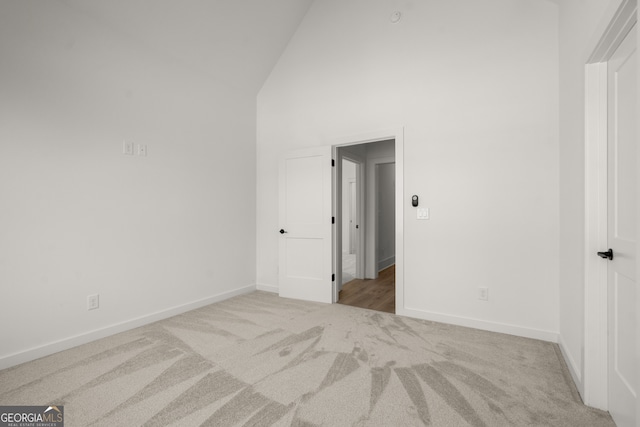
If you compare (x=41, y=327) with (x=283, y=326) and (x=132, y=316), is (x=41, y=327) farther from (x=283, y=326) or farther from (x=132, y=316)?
(x=283, y=326)

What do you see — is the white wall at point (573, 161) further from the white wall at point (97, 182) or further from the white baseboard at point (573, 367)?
the white wall at point (97, 182)

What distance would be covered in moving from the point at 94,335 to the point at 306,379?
2.04m

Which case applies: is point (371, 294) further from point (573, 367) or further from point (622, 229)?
point (622, 229)

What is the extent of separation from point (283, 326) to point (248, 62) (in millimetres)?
3329

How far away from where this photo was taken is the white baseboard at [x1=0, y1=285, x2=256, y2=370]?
2.21m

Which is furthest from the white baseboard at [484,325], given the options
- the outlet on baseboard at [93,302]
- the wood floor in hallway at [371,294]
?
the outlet on baseboard at [93,302]

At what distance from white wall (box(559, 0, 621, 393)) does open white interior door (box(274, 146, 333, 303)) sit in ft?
7.42

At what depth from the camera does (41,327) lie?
2346mm

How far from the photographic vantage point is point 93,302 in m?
2.65

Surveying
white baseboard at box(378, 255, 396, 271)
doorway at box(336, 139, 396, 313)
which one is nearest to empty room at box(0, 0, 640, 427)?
doorway at box(336, 139, 396, 313)

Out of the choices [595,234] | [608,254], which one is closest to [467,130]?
[595,234]

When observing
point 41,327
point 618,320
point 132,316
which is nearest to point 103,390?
point 41,327

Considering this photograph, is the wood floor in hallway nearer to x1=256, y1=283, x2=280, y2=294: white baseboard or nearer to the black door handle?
x1=256, y1=283, x2=280, y2=294: white baseboard

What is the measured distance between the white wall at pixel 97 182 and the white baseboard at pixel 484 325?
2.43 meters
